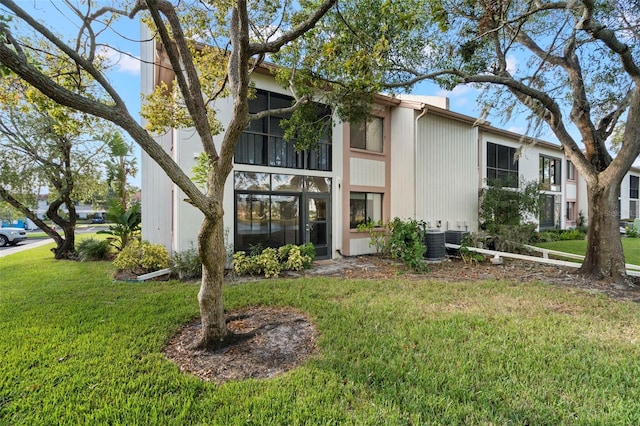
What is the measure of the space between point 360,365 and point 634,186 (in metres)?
38.0

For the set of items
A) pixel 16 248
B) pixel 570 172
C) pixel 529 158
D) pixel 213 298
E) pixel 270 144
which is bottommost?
pixel 16 248

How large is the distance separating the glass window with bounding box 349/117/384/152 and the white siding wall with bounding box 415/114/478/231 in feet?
5.14

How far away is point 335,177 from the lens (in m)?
11.0

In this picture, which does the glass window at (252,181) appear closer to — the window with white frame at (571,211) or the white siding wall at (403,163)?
the white siding wall at (403,163)

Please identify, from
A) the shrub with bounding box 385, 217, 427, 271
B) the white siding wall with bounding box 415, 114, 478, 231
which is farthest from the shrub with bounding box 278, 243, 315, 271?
the white siding wall with bounding box 415, 114, 478, 231

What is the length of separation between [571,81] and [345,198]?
7.22m

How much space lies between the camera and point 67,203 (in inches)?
466

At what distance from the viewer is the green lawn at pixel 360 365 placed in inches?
106

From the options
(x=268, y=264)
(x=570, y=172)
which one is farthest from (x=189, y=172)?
(x=570, y=172)

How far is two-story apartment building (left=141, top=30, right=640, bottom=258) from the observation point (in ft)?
30.3

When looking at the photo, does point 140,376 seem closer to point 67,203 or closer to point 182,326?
point 182,326

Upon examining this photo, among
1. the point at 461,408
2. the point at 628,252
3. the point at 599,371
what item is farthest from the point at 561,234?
the point at 461,408

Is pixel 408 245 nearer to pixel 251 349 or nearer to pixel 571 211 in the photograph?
pixel 251 349

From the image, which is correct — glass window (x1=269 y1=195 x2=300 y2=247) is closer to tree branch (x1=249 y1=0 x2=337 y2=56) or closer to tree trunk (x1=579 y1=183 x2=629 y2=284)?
tree branch (x1=249 y1=0 x2=337 y2=56)
